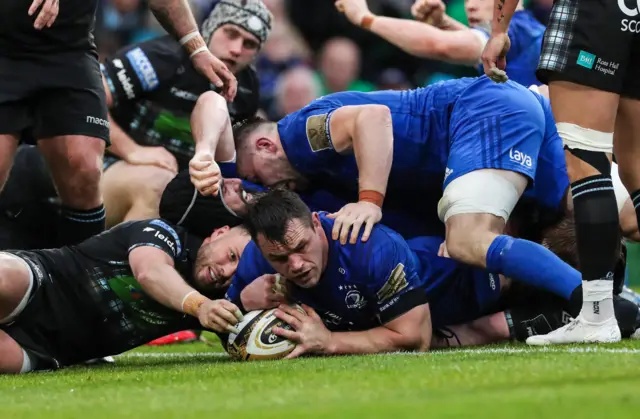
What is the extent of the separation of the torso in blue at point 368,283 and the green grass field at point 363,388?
0.99 feet

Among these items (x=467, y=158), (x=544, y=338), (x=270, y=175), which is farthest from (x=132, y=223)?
(x=544, y=338)

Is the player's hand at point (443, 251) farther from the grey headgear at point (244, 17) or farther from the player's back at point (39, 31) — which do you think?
the grey headgear at point (244, 17)

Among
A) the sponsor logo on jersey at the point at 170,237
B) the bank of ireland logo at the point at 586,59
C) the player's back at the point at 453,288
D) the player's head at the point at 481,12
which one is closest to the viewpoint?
the bank of ireland logo at the point at 586,59

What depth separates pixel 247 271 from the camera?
4758mm

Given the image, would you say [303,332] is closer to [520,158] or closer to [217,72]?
[520,158]

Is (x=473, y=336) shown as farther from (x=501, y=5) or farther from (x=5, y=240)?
(x=5, y=240)

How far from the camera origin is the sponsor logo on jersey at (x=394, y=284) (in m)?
4.49

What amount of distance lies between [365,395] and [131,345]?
2.08 meters

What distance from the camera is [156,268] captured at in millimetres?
4527

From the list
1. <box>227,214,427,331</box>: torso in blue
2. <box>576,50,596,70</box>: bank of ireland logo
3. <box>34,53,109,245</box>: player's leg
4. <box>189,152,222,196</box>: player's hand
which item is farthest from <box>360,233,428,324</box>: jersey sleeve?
<box>34,53,109,245</box>: player's leg

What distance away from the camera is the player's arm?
4.32m

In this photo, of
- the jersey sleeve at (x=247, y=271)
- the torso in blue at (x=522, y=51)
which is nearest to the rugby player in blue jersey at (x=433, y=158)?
the jersey sleeve at (x=247, y=271)

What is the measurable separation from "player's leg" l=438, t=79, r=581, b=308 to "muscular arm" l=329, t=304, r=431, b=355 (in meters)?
0.34

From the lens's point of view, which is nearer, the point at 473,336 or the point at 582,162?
the point at 582,162
